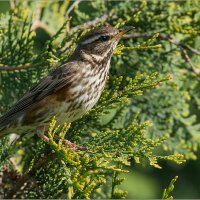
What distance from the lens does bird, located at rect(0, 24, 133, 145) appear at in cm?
555

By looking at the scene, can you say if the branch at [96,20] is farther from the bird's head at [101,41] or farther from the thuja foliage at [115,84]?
the bird's head at [101,41]

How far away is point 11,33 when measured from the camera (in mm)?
5746

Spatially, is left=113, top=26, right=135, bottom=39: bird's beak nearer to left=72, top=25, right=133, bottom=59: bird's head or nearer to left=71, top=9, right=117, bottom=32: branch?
left=72, top=25, right=133, bottom=59: bird's head

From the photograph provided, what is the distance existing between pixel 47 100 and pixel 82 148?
3.32ft

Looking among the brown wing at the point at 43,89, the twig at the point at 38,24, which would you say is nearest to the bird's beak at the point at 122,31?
the brown wing at the point at 43,89

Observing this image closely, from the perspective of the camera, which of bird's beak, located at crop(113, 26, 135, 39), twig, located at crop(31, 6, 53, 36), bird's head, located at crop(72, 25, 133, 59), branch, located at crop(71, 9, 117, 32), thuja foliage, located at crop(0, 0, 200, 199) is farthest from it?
twig, located at crop(31, 6, 53, 36)

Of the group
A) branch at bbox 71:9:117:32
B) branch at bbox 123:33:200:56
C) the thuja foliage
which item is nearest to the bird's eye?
the thuja foliage

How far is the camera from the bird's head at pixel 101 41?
19.2 feet

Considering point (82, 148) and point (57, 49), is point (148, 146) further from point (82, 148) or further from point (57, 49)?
point (57, 49)

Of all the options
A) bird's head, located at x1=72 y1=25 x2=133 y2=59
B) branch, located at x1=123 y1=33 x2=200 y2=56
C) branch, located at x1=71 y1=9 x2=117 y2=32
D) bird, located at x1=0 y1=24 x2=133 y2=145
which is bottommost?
bird, located at x1=0 y1=24 x2=133 y2=145

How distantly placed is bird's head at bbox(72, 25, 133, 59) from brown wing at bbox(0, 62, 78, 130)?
0.35 m

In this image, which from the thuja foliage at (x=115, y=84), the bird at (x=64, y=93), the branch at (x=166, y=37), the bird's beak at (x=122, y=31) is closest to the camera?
the thuja foliage at (x=115, y=84)

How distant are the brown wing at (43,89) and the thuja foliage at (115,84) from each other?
107mm

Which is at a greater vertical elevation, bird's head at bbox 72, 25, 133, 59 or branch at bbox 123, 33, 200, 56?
branch at bbox 123, 33, 200, 56
